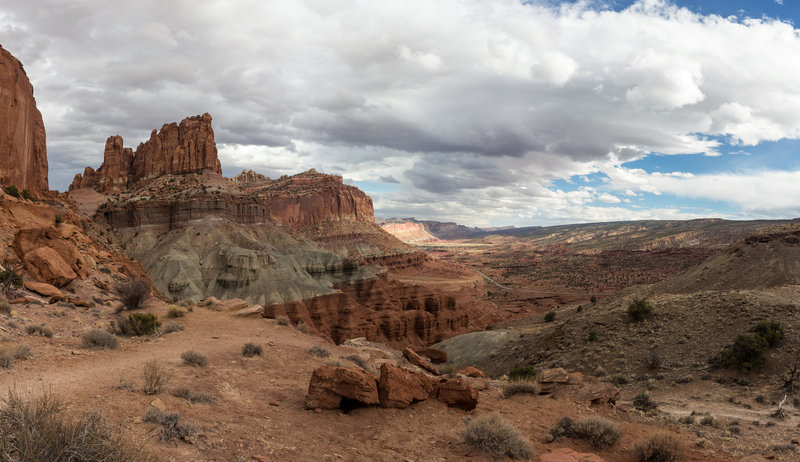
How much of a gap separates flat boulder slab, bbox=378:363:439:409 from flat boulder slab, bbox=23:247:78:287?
17.1m

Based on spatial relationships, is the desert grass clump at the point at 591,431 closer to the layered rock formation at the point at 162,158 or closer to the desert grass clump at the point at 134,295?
the desert grass clump at the point at 134,295

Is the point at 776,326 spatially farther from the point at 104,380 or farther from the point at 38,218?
the point at 38,218

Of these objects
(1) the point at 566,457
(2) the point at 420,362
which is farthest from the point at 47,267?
(1) the point at 566,457

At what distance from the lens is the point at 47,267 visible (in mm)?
17594

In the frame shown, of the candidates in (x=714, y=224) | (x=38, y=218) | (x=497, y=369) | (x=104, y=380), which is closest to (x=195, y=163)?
(x=38, y=218)

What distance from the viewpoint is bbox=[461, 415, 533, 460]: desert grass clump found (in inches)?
306

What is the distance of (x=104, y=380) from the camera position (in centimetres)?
878

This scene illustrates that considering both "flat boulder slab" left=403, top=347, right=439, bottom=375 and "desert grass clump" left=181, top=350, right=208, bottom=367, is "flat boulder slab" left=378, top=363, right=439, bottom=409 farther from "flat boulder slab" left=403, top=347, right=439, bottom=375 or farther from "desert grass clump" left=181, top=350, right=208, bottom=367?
"flat boulder slab" left=403, top=347, right=439, bottom=375

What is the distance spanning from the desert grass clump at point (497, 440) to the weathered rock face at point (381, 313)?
148ft

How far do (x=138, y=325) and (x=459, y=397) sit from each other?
12.2m

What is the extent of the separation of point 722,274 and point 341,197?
138 meters

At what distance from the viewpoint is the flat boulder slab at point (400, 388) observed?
970 cm

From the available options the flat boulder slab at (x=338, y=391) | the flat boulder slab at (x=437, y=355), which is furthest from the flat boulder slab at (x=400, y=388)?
the flat boulder slab at (x=437, y=355)

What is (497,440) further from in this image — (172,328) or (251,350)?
(172,328)
